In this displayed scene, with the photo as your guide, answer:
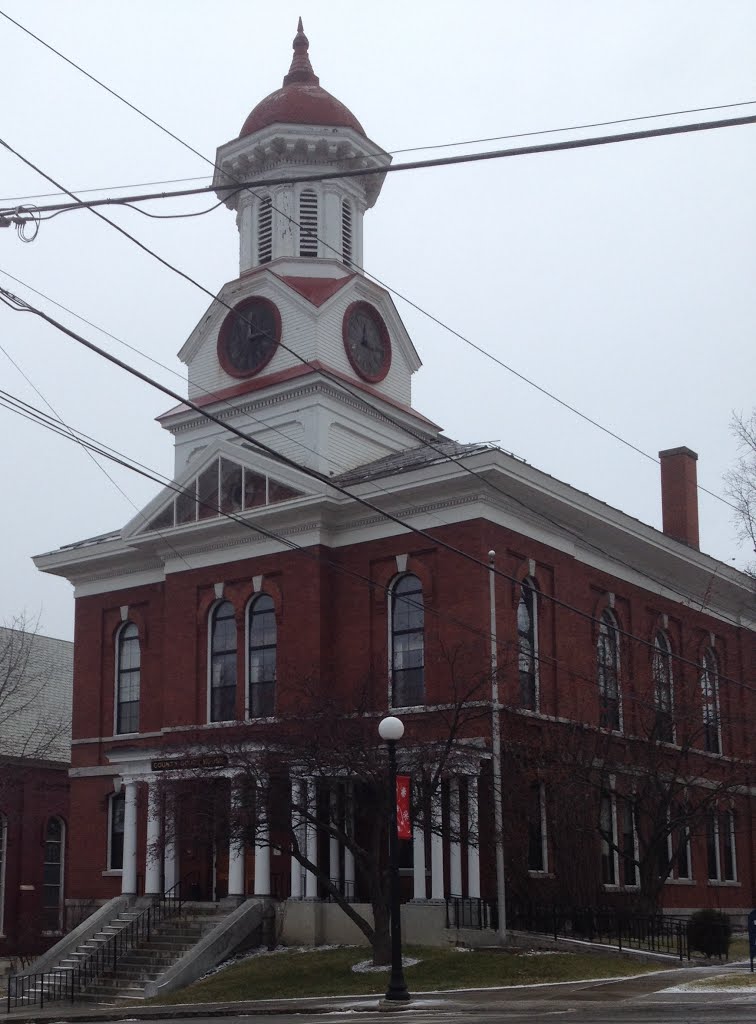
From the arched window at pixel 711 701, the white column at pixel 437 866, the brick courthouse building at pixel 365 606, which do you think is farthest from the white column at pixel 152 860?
the arched window at pixel 711 701

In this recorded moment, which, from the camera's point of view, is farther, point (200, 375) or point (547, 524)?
point (200, 375)

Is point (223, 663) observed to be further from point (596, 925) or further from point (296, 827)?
point (596, 925)

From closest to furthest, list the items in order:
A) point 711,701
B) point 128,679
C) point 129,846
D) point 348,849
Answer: point 348,849 → point 129,846 → point 711,701 → point 128,679

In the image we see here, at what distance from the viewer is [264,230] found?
44406 mm

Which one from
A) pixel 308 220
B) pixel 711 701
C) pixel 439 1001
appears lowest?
pixel 439 1001

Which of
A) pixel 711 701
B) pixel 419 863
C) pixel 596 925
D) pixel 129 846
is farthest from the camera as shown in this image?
pixel 711 701

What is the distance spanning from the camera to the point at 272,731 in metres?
30.9

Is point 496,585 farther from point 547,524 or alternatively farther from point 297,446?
point 297,446

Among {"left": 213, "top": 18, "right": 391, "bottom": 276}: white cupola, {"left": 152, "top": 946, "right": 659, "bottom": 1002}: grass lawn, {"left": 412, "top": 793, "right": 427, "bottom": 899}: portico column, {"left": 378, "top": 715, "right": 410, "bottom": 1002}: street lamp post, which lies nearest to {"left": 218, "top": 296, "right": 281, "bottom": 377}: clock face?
{"left": 213, "top": 18, "right": 391, "bottom": 276}: white cupola

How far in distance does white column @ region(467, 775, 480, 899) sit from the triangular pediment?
1015 cm

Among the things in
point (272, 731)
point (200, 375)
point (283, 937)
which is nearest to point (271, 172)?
point (200, 375)

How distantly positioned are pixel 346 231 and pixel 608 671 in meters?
16.3

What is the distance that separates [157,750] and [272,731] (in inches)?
221

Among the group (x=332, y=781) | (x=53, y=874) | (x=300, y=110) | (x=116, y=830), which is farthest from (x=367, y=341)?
(x=53, y=874)
